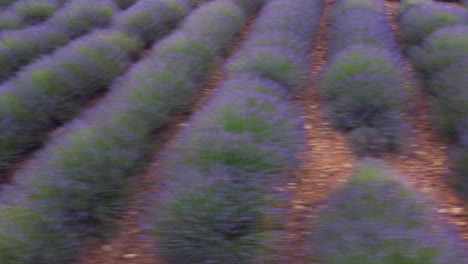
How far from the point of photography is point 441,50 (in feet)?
17.5

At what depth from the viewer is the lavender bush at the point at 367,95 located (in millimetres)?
4352

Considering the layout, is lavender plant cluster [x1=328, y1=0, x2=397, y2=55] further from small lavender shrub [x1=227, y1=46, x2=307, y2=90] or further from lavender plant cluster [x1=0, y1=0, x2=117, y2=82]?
lavender plant cluster [x1=0, y1=0, x2=117, y2=82]

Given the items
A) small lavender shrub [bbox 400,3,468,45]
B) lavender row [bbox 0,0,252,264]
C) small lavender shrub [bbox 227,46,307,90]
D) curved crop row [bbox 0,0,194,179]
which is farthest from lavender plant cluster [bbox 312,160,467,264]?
small lavender shrub [bbox 400,3,468,45]

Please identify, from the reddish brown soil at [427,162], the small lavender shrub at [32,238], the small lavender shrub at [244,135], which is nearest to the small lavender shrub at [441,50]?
the reddish brown soil at [427,162]

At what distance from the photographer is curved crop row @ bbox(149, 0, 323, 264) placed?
3.12 m

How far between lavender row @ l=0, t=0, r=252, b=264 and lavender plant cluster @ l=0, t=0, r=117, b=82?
151cm

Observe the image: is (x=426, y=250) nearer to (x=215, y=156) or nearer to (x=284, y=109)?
(x=215, y=156)

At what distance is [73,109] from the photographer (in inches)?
207

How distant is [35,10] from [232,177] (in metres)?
5.85

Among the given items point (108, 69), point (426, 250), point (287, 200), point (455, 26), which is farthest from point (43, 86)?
point (455, 26)

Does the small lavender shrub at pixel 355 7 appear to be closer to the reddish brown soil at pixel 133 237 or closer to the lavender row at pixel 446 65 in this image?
the lavender row at pixel 446 65

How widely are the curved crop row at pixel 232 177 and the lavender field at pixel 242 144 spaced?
12 millimetres

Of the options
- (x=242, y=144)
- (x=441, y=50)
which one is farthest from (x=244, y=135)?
(x=441, y=50)

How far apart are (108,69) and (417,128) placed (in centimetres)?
316
